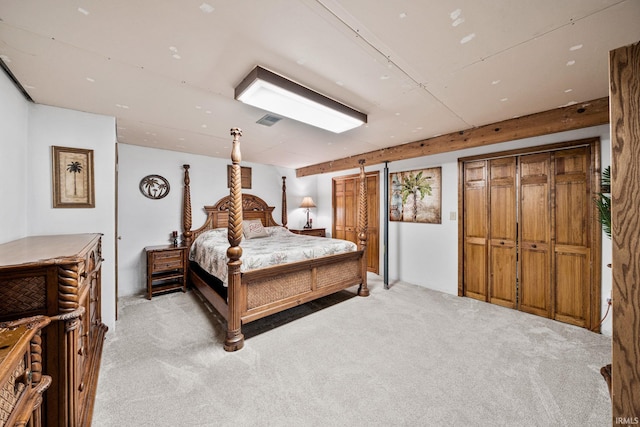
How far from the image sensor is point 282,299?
284 cm

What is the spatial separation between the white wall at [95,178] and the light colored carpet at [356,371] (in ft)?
3.19

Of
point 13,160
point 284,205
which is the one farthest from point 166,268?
point 284,205

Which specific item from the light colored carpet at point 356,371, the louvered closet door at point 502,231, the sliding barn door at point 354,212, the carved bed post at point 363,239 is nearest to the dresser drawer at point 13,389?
the light colored carpet at point 356,371

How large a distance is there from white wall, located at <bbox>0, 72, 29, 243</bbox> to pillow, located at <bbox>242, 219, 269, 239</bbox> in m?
2.69

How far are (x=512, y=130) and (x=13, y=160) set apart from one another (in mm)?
4691

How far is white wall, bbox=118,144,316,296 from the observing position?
3.79m

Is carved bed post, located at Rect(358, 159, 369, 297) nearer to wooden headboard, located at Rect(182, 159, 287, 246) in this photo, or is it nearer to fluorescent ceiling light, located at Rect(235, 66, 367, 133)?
fluorescent ceiling light, located at Rect(235, 66, 367, 133)

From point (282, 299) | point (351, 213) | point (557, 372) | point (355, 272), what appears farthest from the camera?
point (351, 213)

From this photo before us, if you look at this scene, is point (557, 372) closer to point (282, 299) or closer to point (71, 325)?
point (282, 299)

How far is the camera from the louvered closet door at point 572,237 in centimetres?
271

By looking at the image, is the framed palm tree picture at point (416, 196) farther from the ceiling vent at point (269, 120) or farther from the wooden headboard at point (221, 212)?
the ceiling vent at point (269, 120)

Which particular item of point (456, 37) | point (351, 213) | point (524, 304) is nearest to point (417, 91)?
point (456, 37)

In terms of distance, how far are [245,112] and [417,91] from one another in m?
1.66

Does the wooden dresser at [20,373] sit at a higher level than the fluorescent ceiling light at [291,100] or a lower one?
lower
